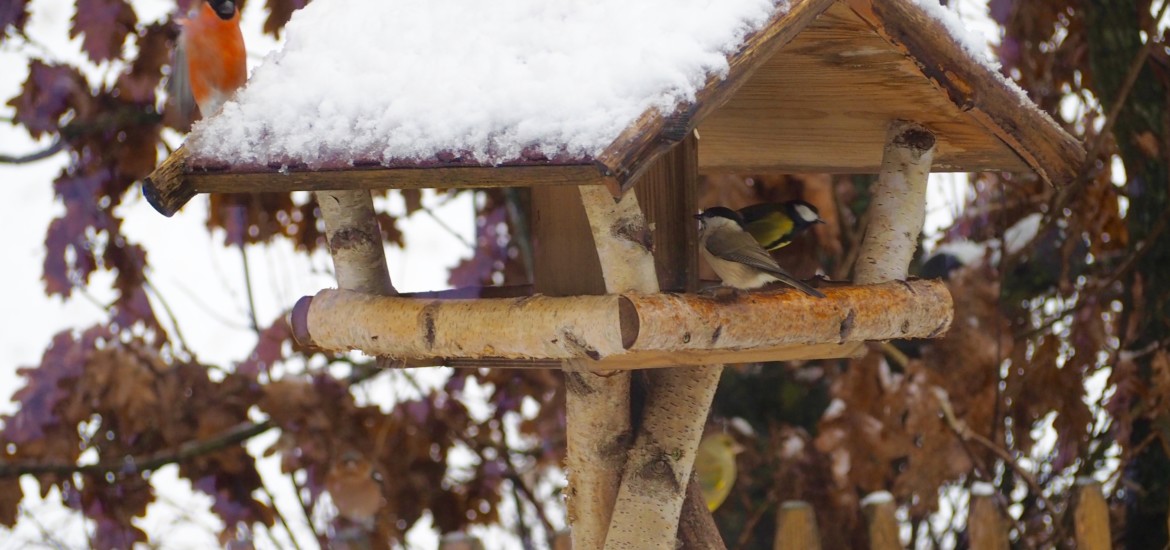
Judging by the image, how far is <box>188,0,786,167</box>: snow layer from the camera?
141 cm

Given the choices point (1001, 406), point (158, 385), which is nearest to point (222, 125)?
point (158, 385)

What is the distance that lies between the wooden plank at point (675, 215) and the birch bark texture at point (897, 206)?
321mm

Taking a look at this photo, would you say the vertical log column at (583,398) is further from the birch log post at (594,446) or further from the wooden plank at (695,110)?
the wooden plank at (695,110)

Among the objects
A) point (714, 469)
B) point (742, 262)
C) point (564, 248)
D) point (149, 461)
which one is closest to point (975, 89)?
point (742, 262)

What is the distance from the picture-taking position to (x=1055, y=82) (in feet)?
11.0

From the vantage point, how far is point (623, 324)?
154 cm

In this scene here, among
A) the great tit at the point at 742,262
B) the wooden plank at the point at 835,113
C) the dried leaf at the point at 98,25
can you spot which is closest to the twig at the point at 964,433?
the wooden plank at the point at 835,113

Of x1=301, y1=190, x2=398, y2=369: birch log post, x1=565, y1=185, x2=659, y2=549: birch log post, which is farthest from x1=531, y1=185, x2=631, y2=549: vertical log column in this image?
x1=301, y1=190, x2=398, y2=369: birch log post

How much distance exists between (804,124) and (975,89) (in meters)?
0.50

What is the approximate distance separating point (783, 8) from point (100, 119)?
232cm

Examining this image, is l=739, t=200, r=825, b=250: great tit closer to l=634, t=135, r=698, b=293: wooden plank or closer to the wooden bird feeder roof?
the wooden bird feeder roof

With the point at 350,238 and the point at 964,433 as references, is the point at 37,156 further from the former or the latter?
the point at 964,433

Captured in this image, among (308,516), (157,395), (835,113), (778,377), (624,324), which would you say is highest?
(835,113)

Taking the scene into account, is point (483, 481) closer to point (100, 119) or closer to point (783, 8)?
point (100, 119)
